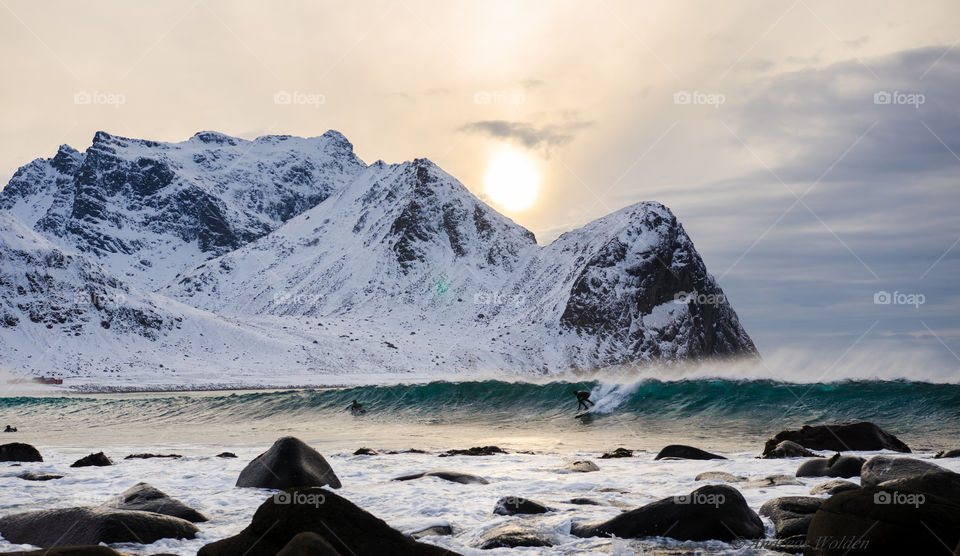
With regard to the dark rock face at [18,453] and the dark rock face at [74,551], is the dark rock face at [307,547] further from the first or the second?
the dark rock face at [18,453]

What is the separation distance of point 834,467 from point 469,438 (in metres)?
14.0

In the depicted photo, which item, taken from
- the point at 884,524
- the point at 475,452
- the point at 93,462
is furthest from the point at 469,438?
the point at 884,524

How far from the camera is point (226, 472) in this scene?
15508mm

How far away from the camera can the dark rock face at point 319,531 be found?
23.6ft

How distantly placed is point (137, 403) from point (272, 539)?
4578cm

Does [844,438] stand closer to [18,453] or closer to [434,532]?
[434,532]

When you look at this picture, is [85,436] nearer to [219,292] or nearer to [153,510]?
[153,510]

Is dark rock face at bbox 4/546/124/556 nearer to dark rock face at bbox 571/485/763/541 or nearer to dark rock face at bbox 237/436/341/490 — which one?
dark rock face at bbox 571/485/763/541

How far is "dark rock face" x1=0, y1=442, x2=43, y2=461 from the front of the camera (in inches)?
706

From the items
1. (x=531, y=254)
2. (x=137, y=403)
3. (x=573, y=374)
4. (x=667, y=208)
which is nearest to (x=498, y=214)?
(x=531, y=254)

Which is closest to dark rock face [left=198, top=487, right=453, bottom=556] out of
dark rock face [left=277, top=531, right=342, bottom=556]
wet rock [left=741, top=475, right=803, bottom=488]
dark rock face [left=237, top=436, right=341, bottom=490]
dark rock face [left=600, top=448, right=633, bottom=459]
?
dark rock face [left=277, top=531, right=342, bottom=556]
